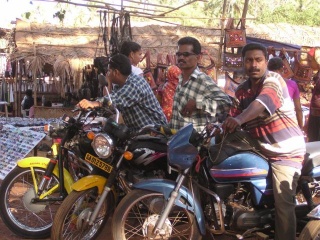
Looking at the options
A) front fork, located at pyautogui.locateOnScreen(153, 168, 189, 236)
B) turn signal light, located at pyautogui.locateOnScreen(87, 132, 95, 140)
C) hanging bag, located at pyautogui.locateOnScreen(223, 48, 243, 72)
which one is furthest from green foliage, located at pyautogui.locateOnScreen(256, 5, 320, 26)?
front fork, located at pyautogui.locateOnScreen(153, 168, 189, 236)

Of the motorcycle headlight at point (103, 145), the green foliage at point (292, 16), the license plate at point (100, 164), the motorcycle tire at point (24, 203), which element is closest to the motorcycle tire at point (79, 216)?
the license plate at point (100, 164)

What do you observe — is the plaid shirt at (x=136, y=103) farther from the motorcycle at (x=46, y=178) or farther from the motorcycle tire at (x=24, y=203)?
the motorcycle tire at (x=24, y=203)

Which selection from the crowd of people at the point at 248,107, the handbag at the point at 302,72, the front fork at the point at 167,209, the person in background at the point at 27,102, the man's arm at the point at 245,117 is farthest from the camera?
the person in background at the point at 27,102

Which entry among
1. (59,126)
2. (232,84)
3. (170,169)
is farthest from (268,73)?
(232,84)

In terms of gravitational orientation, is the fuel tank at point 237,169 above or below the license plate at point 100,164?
above

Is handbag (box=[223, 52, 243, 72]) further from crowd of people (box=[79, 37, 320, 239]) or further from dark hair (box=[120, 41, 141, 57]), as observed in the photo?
crowd of people (box=[79, 37, 320, 239])

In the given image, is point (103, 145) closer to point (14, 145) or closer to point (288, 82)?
point (14, 145)

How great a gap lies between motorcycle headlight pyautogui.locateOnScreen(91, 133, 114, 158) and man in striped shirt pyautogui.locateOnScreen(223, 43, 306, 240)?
3.22 ft

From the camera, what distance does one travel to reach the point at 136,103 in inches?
169

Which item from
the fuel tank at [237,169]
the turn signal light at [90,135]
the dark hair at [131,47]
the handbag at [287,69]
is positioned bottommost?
the fuel tank at [237,169]

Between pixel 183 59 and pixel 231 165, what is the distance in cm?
118

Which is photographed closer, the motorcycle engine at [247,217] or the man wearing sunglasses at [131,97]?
the motorcycle engine at [247,217]

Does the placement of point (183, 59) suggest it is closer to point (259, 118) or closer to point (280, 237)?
point (259, 118)

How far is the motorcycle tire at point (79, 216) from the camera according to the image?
3.67 meters
